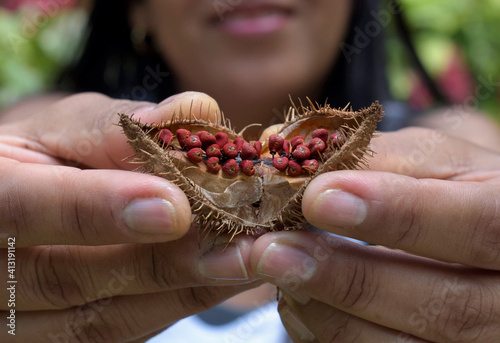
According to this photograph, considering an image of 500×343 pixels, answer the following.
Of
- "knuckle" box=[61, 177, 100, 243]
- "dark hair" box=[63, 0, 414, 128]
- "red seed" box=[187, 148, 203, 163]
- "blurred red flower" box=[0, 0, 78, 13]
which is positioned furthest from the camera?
"blurred red flower" box=[0, 0, 78, 13]

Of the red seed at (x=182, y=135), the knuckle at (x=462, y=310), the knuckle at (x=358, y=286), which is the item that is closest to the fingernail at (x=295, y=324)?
the knuckle at (x=358, y=286)

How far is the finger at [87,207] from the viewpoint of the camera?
66.8 inches

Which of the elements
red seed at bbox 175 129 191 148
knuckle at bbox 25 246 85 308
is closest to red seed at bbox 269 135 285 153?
red seed at bbox 175 129 191 148

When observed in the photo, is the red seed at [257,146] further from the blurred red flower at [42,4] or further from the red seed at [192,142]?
the blurred red flower at [42,4]

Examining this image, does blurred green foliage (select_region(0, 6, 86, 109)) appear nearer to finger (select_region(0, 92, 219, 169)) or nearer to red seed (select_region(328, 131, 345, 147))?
finger (select_region(0, 92, 219, 169))

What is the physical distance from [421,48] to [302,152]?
4.42 metres

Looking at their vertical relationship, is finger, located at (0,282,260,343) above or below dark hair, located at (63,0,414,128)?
below

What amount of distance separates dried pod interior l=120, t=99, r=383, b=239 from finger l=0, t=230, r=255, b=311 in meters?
0.17

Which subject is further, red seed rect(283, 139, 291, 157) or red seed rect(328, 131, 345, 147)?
red seed rect(283, 139, 291, 157)

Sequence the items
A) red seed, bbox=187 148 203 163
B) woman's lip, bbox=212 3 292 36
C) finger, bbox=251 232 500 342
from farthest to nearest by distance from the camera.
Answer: woman's lip, bbox=212 3 292 36 < red seed, bbox=187 148 203 163 < finger, bbox=251 232 500 342

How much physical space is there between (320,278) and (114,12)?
11.3ft

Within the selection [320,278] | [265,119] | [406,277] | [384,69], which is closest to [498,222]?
[406,277]

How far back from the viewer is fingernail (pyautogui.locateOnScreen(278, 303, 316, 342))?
224 cm

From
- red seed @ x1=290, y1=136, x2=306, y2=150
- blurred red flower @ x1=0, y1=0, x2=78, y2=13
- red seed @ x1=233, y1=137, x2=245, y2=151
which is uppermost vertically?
blurred red flower @ x1=0, y1=0, x2=78, y2=13
